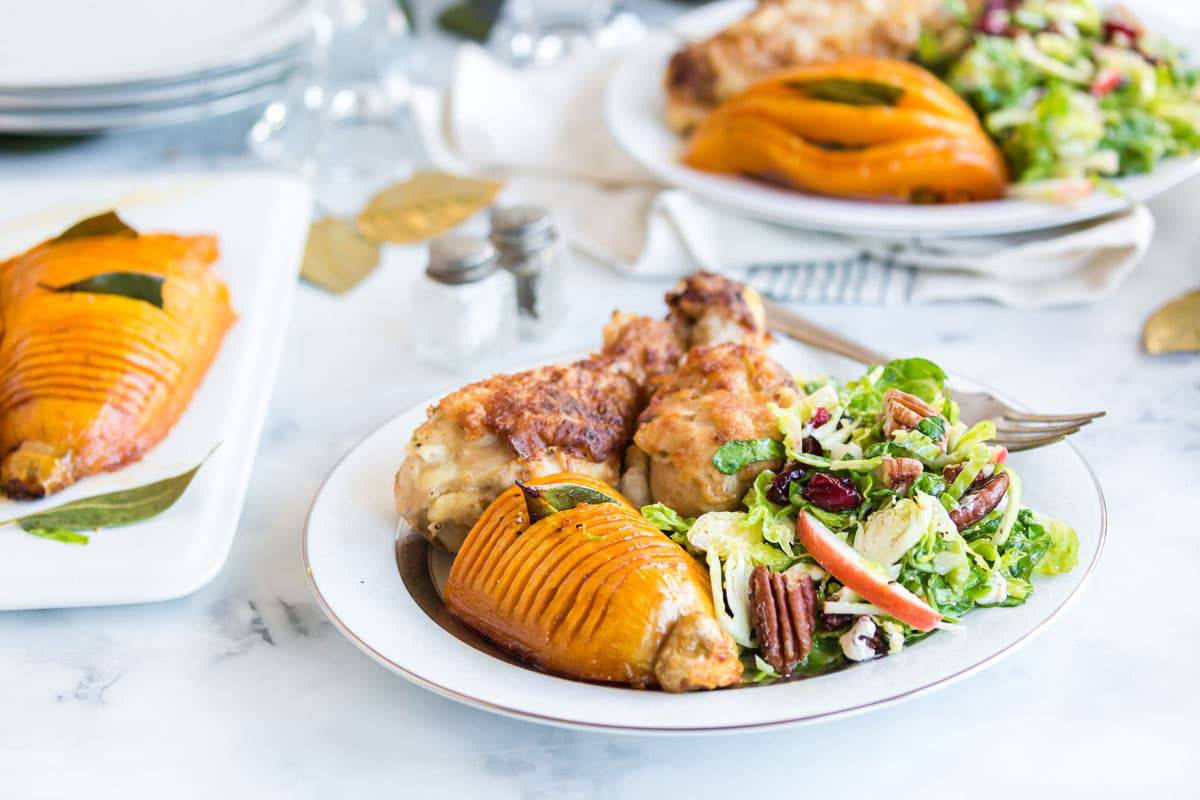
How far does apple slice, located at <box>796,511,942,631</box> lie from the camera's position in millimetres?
1649

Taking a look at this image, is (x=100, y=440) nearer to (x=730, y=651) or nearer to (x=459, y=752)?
(x=459, y=752)

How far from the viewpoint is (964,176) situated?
303cm

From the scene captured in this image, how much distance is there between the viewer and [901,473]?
179 centimetres

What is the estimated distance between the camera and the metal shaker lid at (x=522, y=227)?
2.80 metres

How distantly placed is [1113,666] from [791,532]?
0.53 metres

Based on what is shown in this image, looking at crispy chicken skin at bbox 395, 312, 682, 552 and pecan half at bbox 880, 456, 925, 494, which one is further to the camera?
crispy chicken skin at bbox 395, 312, 682, 552

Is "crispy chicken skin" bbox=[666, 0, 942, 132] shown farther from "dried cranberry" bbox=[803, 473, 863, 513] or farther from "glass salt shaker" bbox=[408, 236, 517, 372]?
"dried cranberry" bbox=[803, 473, 863, 513]

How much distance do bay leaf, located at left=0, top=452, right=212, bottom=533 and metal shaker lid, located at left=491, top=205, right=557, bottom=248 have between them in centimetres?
95

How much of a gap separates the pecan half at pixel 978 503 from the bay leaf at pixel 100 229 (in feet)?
5.96

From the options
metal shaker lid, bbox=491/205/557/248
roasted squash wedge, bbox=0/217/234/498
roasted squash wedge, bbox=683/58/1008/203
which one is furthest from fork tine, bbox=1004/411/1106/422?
roasted squash wedge, bbox=0/217/234/498

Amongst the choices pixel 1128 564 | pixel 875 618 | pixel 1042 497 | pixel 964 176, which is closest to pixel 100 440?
pixel 875 618

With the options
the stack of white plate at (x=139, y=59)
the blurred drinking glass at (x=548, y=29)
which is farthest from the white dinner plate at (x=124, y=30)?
the blurred drinking glass at (x=548, y=29)

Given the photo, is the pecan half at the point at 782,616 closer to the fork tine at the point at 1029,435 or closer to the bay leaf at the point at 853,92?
the fork tine at the point at 1029,435

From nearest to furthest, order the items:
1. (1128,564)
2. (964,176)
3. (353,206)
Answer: (1128,564), (964,176), (353,206)
